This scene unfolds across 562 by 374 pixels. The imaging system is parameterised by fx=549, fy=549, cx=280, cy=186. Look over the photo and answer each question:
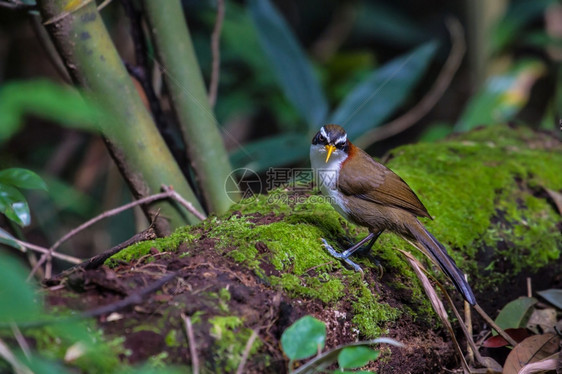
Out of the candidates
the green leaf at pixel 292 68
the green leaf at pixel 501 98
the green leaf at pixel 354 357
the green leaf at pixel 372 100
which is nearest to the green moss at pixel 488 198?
the green leaf at pixel 372 100

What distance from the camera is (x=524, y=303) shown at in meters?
2.90

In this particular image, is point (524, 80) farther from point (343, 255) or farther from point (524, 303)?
point (343, 255)

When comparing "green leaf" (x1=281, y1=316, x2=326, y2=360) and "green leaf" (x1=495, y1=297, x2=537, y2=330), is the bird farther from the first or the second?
"green leaf" (x1=281, y1=316, x2=326, y2=360)

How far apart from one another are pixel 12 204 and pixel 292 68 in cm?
340

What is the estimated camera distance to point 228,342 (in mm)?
1854

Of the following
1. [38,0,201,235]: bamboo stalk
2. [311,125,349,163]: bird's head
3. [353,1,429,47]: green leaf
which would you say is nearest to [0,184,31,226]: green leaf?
[38,0,201,235]: bamboo stalk

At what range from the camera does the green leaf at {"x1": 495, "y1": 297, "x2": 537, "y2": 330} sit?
284 centimetres

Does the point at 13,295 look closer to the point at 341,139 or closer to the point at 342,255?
the point at 342,255

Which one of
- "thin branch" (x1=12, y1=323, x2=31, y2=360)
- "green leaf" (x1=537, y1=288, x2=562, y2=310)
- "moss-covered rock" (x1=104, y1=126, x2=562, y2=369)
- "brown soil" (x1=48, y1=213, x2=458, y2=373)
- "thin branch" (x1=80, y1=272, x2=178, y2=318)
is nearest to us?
"thin branch" (x1=12, y1=323, x2=31, y2=360)

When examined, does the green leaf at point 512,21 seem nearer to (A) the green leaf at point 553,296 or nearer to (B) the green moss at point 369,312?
(A) the green leaf at point 553,296

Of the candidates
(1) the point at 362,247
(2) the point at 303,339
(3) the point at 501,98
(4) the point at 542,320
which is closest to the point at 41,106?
(2) the point at 303,339

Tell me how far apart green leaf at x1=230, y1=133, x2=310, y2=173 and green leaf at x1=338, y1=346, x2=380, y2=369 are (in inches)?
130

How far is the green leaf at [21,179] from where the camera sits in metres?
2.38

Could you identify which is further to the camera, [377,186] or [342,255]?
[377,186]
